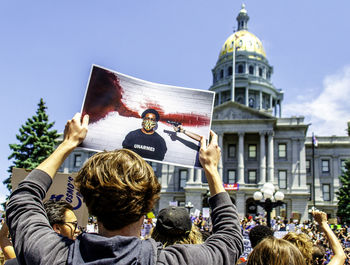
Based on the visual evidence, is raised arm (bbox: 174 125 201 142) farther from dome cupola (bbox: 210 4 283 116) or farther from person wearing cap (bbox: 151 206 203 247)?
dome cupola (bbox: 210 4 283 116)

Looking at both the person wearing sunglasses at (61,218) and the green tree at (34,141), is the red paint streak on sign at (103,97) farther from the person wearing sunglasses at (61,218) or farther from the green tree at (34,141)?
the green tree at (34,141)

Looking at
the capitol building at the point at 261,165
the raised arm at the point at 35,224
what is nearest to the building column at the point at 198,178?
the capitol building at the point at 261,165

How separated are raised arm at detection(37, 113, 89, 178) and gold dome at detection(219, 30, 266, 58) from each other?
76550mm

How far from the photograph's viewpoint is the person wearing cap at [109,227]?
1.62 m

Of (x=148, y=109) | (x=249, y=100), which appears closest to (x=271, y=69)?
(x=249, y=100)

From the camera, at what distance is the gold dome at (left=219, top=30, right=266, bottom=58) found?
251 ft

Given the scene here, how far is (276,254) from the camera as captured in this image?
8.59ft

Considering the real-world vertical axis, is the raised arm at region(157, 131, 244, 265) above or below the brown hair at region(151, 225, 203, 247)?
above

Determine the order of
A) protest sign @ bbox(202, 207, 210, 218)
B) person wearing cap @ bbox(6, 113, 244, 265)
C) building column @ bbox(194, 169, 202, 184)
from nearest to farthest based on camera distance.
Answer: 1. person wearing cap @ bbox(6, 113, 244, 265)
2. protest sign @ bbox(202, 207, 210, 218)
3. building column @ bbox(194, 169, 202, 184)

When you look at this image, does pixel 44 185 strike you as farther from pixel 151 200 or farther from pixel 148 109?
pixel 148 109

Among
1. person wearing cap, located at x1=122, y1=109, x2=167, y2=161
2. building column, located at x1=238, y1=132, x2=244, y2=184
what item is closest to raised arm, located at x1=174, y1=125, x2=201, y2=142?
person wearing cap, located at x1=122, y1=109, x2=167, y2=161

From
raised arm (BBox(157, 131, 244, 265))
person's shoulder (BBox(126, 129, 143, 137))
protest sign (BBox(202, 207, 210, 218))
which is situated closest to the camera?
raised arm (BBox(157, 131, 244, 265))

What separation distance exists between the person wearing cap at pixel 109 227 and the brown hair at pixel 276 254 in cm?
84

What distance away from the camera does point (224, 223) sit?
1.94 meters
